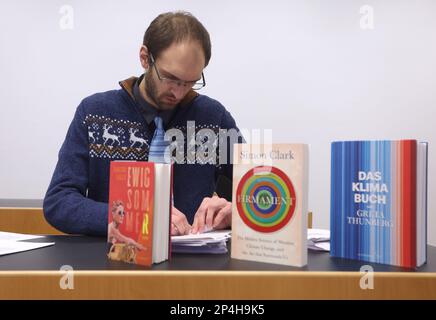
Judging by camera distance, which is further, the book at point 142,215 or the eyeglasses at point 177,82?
the eyeglasses at point 177,82

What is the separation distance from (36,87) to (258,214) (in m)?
2.34

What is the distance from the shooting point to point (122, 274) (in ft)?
2.19

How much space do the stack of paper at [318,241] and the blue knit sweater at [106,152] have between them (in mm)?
507

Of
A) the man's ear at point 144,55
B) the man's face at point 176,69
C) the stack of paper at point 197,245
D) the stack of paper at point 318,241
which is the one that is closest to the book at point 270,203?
the stack of paper at point 197,245

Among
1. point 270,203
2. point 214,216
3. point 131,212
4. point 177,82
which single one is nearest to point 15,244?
point 131,212

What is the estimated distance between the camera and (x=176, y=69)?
1.27 metres

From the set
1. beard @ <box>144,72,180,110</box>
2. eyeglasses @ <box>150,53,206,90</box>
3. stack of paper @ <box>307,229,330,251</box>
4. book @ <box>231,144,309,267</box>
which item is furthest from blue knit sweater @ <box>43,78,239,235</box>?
stack of paper @ <box>307,229,330,251</box>

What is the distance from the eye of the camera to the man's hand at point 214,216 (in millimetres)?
1046

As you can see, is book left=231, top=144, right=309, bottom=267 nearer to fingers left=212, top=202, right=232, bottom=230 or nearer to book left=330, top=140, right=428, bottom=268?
A: book left=330, top=140, right=428, bottom=268

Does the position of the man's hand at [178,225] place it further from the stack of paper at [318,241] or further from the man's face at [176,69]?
the man's face at [176,69]

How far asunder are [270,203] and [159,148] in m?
0.64

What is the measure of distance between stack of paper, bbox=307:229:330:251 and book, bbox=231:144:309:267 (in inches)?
6.2

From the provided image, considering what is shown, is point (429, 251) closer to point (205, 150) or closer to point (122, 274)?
point (122, 274)

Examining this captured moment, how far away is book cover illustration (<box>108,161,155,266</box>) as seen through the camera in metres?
0.76
